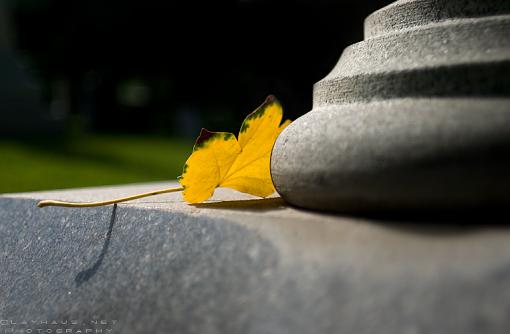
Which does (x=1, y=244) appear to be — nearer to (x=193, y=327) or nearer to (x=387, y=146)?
(x=193, y=327)

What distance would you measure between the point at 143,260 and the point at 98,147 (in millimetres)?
8739

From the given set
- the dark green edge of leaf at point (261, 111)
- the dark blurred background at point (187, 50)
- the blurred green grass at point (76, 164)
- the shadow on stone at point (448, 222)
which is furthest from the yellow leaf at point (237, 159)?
the dark blurred background at point (187, 50)

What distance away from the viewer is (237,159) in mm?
2025

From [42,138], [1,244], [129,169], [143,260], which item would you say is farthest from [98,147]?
[143,260]

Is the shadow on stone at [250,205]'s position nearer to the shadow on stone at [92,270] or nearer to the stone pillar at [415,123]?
the stone pillar at [415,123]

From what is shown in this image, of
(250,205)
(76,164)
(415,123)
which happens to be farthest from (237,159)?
(76,164)

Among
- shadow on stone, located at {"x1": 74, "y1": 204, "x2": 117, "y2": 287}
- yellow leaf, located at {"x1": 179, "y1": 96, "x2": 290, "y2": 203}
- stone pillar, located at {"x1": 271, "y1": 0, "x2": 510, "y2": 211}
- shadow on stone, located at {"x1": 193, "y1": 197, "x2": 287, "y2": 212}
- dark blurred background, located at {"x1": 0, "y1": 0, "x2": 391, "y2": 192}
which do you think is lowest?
dark blurred background, located at {"x1": 0, "y1": 0, "x2": 391, "y2": 192}

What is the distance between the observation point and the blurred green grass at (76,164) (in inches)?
244

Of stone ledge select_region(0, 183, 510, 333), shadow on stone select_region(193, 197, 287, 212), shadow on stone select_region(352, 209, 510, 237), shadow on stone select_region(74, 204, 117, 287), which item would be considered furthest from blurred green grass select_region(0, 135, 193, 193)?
shadow on stone select_region(352, 209, 510, 237)

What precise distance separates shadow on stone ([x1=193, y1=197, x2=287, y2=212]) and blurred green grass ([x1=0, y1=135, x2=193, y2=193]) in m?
4.18

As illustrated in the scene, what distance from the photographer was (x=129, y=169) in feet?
26.1

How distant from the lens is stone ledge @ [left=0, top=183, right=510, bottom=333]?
1235 mm

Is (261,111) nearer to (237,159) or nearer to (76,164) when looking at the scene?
(237,159)

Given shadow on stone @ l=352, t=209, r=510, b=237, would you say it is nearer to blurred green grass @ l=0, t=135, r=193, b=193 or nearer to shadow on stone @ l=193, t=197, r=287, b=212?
shadow on stone @ l=193, t=197, r=287, b=212
